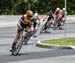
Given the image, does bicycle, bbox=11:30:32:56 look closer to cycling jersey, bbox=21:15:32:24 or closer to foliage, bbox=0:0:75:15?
cycling jersey, bbox=21:15:32:24

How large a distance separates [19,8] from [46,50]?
4394 centimetres

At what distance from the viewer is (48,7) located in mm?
60312

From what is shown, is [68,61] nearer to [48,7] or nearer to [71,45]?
[71,45]

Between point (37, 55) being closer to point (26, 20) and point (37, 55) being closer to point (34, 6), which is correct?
point (26, 20)

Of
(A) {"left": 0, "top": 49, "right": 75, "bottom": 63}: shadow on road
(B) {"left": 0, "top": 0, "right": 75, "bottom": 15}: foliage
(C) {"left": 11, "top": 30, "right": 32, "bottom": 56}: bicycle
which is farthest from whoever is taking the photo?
(B) {"left": 0, "top": 0, "right": 75, "bottom": 15}: foliage

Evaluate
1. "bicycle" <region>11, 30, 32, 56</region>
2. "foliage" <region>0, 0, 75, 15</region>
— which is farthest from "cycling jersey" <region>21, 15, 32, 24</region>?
"foliage" <region>0, 0, 75, 15</region>

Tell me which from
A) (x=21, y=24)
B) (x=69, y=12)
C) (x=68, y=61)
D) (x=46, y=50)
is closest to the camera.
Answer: (x=68, y=61)

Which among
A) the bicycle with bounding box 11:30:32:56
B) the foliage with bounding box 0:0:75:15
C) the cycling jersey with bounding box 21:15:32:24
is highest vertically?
the cycling jersey with bounding box 21:15:32:24

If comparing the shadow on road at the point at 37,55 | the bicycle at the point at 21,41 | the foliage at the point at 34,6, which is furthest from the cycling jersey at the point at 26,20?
the foliage at the point at 34,6

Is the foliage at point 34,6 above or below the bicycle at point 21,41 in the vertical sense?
below

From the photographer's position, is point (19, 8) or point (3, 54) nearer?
point (3, 54)

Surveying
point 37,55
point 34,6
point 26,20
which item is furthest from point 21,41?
point 34,6

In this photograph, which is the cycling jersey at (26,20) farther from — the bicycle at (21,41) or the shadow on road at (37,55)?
the shadow on road at (37,55)

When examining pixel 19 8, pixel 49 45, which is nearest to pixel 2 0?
pixel 19 8
